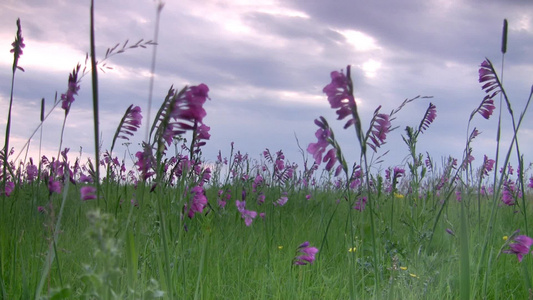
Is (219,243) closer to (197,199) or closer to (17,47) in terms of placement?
(197,199)

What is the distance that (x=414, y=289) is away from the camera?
2.99 metres

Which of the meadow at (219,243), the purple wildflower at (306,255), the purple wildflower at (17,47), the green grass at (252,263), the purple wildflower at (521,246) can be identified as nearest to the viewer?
the meadow at (219,243)

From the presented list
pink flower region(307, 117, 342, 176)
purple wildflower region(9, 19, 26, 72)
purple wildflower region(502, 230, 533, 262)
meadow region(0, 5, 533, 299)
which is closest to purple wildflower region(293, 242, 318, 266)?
meadow region(0, 5, 533, 299)

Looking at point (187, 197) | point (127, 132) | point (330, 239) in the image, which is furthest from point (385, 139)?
point (330, 239)

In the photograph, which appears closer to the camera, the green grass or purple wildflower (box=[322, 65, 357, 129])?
purple wildflower (box=[322, 65, 357, 129])

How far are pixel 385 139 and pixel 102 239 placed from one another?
127 cm

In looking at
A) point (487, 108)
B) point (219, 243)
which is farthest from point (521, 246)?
point (219, 243)

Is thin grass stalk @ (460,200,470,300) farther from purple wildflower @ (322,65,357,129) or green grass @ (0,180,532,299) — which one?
purple wildflower @ (322,65,357,129)

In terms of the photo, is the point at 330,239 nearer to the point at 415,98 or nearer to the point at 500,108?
the point at 500,108

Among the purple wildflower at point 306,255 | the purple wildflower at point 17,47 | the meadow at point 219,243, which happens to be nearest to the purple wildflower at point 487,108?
the meadow at point 219,243

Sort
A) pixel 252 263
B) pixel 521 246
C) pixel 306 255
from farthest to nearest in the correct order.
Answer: pixel 252 263 → pixel 306 255 → pixel 521 246

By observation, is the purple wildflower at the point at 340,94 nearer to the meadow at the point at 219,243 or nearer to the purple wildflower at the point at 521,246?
the meadow at the point at 219,243

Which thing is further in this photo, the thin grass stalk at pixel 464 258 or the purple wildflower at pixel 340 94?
the thin grass stalk at pixel 464 258

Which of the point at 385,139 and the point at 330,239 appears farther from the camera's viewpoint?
the point at 330,239
